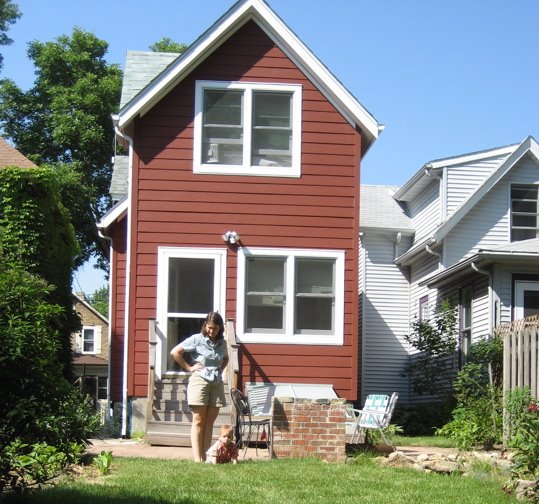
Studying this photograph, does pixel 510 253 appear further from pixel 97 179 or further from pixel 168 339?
pixel 97 179

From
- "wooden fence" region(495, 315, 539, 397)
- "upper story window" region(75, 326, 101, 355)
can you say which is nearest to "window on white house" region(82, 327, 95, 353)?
"upper story window" region(75, 326, 101, 355)

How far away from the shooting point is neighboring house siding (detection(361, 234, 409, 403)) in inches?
950

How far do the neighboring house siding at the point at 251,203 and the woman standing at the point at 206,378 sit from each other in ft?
14.1

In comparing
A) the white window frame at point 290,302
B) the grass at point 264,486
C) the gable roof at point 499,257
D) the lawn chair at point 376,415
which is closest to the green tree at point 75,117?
the gable roof at point 499,257

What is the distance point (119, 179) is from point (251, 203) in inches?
246

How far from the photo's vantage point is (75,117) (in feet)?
113

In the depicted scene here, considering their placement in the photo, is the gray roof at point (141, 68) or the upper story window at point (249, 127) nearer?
the upper story window at point (249, 127)

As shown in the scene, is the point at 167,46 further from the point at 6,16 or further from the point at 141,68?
the point at 141,68

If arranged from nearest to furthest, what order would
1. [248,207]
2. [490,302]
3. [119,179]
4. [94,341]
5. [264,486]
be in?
[264,486] → [248,207] → [490,302] → [119,179] → [94,341]

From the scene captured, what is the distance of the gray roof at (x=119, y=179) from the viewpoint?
67.5 feet

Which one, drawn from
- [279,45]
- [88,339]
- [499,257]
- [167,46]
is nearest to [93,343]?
[88,339]

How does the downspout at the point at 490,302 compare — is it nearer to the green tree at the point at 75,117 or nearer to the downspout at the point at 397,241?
the downspout at the point at 397,241

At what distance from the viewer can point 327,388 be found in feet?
50.8

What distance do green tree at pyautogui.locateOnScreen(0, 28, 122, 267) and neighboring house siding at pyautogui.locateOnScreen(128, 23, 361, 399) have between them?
17835 mm
